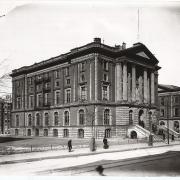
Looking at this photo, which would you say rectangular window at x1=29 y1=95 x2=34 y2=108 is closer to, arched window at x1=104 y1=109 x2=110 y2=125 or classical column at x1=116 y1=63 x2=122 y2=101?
arched window at x1=104 y1=109 x2=110 y2=125

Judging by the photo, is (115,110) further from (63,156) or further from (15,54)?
(15,54)

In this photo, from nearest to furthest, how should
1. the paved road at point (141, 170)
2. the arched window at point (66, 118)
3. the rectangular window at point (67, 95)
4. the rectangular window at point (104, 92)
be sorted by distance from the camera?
the paved road at point (141, 170), the rectangular window at point (104, 92), the arched window at point (66, 118), the rectangular window at point (67, 95)

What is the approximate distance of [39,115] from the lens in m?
66.6

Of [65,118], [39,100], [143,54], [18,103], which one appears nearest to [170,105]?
[143,54]

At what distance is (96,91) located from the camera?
172 ft

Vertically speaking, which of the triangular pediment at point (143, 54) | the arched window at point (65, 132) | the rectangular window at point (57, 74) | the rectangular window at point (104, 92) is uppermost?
the triangular pediment at point (143, 54)

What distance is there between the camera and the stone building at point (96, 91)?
5297 centimetres

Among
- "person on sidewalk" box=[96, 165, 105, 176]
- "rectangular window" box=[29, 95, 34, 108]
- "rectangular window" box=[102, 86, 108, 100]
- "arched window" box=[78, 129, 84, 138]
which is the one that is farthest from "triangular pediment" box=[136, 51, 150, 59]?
"person on sidewalk" box=[96, 165, 105, 176]

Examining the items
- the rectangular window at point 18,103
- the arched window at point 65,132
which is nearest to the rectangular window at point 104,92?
the arched window at point 65,132

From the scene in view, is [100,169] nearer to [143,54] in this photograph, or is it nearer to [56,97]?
[143,54]

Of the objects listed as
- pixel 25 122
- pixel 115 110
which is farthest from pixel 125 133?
pixel 25 122

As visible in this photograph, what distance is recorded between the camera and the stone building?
52969mm

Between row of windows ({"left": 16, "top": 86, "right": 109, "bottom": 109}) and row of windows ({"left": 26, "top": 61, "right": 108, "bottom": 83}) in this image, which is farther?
row of windows ({"left": 26, "top": 61, "right": 108, "bottom": 83})

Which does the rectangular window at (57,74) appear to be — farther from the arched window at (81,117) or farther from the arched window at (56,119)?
the arched window at (81,117)
